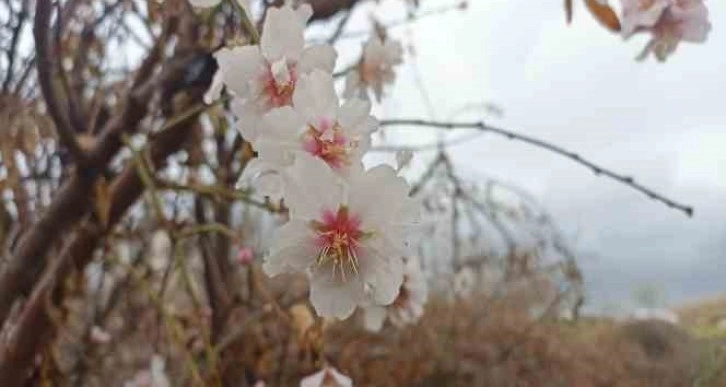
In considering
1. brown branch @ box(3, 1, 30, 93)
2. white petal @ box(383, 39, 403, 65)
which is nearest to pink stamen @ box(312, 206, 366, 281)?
brown branch @ box(3, 1, 30, 93)

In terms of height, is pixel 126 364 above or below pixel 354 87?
below

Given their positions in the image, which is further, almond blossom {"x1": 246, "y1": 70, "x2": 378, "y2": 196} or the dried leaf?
the dried leaf

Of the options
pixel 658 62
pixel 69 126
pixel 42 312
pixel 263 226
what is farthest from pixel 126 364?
pixel 658 62

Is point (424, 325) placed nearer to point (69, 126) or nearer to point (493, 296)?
point (493, 296)

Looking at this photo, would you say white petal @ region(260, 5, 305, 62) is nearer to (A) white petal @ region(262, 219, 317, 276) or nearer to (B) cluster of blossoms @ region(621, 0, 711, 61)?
(A) white petal @ region(262, 219, 317, 276)

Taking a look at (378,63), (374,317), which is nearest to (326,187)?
(374,317)

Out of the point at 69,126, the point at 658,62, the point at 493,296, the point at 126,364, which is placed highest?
the point at 69,126

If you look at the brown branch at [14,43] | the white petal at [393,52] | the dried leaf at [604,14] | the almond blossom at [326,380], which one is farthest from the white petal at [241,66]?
the white petal at [393,52]

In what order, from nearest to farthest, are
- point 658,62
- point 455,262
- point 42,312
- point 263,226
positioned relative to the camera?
1. point 658,62
2. point 42,312
3. point 263,226
4. point 455,262
